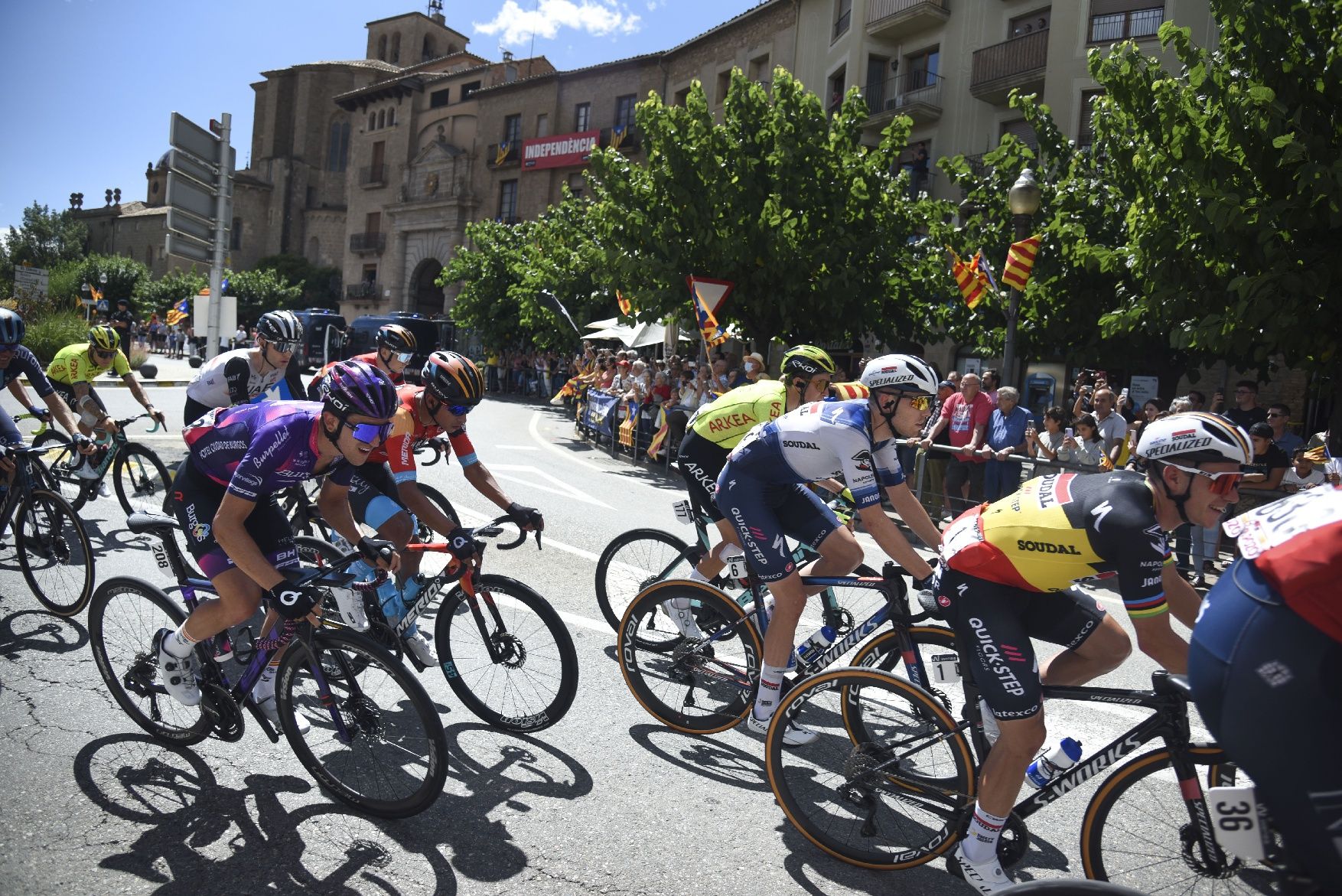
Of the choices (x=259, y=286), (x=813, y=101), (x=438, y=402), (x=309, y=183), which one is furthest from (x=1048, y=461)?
(x=309, y=183)

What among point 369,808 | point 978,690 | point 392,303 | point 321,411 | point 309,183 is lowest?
point 369,808

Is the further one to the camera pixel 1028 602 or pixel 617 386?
pixel 617 386

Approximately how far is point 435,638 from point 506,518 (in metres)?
0.69

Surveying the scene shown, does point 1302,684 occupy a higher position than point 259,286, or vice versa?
point 259,286

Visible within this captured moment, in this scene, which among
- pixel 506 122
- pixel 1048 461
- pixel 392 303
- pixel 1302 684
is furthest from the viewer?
pixel 392 303

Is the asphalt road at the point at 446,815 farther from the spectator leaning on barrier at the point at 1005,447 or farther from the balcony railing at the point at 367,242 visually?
the balcony railing at the point at 367,242

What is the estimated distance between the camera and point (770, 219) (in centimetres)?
1656

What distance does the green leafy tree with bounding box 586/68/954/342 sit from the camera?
16.9 meters

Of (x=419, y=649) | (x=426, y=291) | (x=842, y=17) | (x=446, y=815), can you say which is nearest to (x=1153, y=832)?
(x=446, y=815)

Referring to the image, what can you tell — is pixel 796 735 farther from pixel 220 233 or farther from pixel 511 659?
pixel 220 233

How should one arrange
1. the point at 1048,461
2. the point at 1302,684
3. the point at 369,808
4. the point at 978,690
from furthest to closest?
1. the point at 1048,461
2. the point at 369,808
3. the point at 978,690
4. the point at 1302,684

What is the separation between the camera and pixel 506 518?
482 cm

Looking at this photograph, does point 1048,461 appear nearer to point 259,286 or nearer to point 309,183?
point 259,286

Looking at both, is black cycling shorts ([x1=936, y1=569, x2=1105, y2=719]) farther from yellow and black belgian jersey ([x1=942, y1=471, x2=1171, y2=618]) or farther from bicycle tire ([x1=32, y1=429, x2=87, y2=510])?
bicycle tire ([x1=32, y1=429, x2=87, y2=510])
